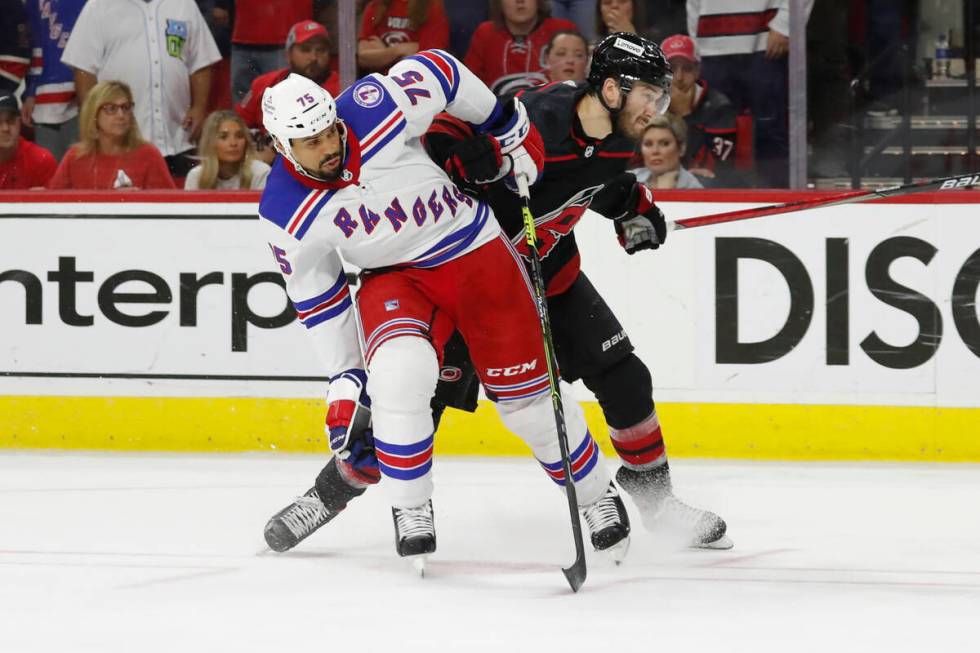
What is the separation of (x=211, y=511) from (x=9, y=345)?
4.89 ft

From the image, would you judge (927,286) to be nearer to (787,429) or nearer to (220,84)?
(787,429)

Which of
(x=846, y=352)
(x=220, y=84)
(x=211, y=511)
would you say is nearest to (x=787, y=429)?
(x=846, y=352)

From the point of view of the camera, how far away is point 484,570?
3213 millimetres

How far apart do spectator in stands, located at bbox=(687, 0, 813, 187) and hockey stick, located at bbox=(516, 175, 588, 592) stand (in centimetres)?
179

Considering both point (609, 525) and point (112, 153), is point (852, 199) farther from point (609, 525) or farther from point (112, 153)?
point (112, 153)

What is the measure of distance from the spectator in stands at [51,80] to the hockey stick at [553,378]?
2456 millimetres

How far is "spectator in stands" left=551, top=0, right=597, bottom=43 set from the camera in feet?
15.9

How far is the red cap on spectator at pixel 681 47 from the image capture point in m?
4.84

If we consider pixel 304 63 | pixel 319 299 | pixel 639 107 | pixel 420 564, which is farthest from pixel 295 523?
pixel 304 63

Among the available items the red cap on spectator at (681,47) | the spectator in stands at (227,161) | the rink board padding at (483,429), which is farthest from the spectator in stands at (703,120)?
the spectator in stands at (227,161)

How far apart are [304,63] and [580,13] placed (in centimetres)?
95

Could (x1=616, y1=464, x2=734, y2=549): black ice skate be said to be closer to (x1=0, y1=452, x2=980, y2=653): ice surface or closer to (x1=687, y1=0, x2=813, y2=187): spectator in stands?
(x1=0, y1=452, x2=980, y2=653): ice surface

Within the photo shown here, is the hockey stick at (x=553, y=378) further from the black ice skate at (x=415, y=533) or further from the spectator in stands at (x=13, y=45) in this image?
the spectator in stands at (x=13, y=45)

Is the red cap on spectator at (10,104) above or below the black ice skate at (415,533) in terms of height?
above
